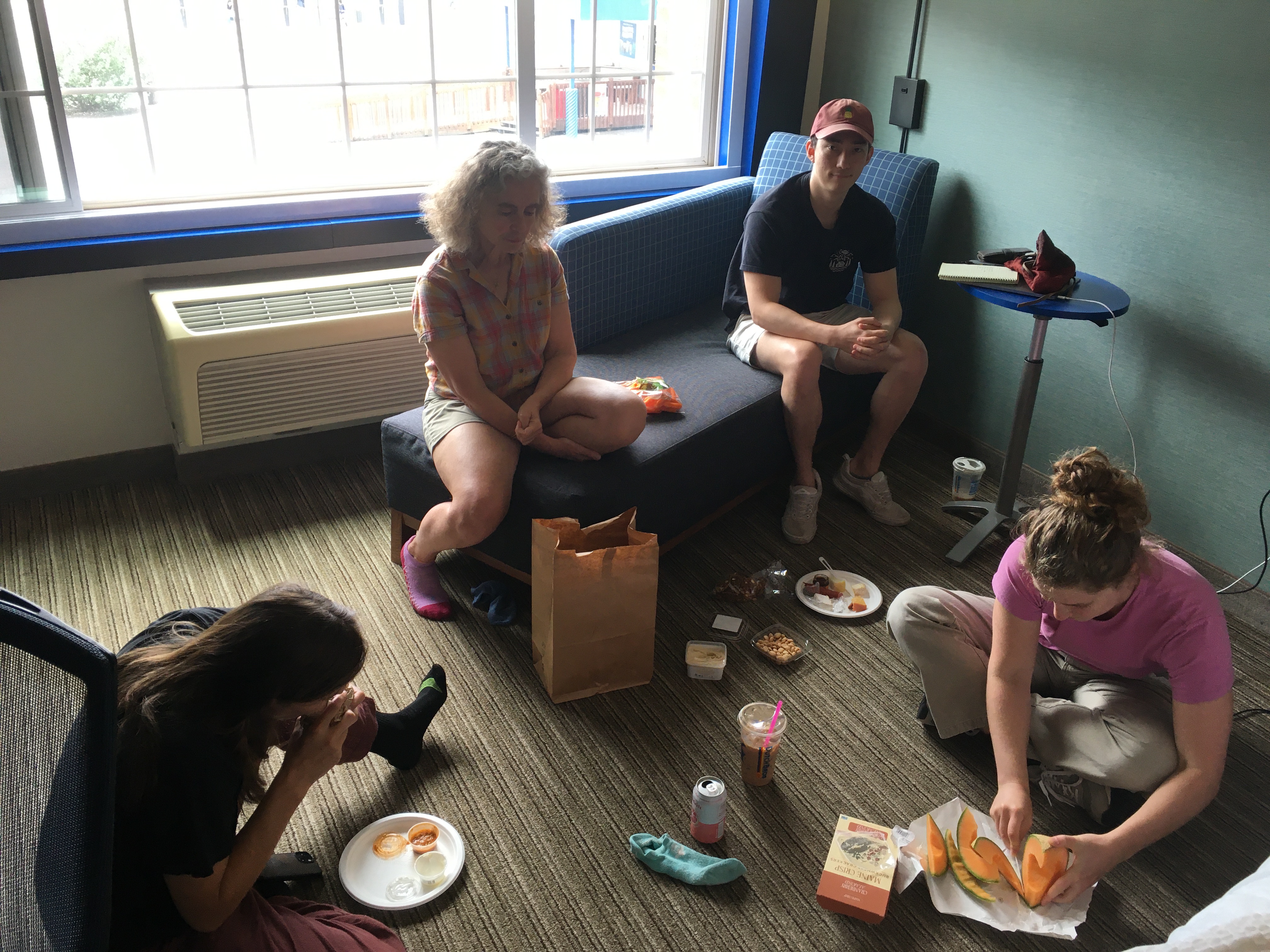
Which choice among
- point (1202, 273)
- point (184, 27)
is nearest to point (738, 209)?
point (1202, 273)

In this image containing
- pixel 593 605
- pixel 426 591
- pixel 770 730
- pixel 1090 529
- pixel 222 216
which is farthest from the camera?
pixel 222 216

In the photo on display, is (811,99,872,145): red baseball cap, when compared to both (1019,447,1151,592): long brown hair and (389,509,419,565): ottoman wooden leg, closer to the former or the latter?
(1019,447,1151,592): long brown hair

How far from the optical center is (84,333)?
2.72 metres

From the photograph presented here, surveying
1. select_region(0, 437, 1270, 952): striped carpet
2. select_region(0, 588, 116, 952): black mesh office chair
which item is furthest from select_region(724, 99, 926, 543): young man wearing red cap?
select_region(0, 588, 116, 952): black mesh office chair

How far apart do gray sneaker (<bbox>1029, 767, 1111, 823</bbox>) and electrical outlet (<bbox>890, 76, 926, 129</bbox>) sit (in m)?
2.15

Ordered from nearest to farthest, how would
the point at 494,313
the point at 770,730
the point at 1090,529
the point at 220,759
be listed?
1. the point at 220,759
2. the point at 1090,529
3. the point at 770,730
4. the point at 494,313

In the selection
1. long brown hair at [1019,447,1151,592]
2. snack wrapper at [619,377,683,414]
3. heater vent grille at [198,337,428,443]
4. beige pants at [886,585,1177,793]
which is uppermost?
long brown hair at [1019,447,1151,592]

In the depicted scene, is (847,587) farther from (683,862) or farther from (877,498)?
(683,862)

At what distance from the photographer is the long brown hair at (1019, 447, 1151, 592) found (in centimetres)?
151

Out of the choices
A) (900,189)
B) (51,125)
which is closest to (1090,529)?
(900,189)

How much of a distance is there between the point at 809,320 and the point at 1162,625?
133cm

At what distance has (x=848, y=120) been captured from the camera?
8.56 feet

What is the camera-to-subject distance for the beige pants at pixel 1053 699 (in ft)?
5.71

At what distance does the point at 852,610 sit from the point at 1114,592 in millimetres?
882
